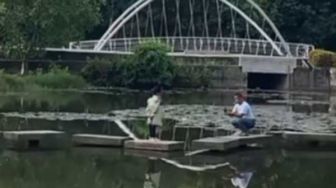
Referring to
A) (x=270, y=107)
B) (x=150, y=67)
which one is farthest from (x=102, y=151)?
(x=150, y=67)

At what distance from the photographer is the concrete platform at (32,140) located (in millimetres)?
23984

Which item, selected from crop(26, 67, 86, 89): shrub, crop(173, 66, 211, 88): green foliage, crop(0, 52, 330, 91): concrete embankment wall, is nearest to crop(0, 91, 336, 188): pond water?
crop(26, 67, 86, 89): shrub

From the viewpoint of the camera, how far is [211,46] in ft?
250

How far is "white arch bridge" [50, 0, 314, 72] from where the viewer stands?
70750mm

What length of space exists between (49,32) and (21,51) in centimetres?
231

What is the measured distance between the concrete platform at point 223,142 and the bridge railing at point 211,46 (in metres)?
43.4

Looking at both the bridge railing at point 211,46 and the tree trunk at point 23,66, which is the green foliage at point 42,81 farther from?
the bridge railing at point 211,46

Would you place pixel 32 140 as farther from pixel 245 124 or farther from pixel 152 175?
pixel 245 124

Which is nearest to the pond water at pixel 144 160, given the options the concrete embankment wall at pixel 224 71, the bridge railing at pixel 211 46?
the concrete embankment wall at pixel 224 71

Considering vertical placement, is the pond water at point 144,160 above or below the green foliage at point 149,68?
below

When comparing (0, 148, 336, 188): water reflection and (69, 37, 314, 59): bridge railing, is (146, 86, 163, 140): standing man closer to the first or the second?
(0, 148, 336, 188): water reflection

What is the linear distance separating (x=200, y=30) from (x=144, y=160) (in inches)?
2333

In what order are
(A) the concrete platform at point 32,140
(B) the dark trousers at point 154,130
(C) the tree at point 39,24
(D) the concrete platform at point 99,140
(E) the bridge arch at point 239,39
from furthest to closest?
(E) the bridge arch at point 239,39
(C) the tree at point 39,24
(B) the dark trousers at point 154,130
(D) the concrete platform at point 99,140
(A) the concrete platform at point 32,140

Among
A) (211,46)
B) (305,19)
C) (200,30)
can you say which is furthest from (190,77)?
(305,19)
